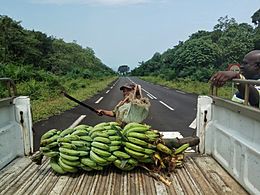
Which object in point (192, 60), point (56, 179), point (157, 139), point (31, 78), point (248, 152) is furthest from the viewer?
point (192, 60)

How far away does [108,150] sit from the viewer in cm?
340

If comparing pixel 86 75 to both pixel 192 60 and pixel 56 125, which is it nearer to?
pixel 192 60

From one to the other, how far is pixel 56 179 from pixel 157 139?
1.23 meters

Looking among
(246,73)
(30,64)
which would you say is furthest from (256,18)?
(246,73)

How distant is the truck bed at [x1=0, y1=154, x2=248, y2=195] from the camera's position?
2932mm

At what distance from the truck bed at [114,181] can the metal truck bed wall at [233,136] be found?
0.15 metres

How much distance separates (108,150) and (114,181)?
0.37 metres

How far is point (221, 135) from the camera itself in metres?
3.66

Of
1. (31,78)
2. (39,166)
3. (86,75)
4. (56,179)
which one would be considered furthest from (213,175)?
(86,75)

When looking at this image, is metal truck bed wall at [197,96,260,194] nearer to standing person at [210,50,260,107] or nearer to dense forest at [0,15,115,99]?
standing person at [210,50,260,107]

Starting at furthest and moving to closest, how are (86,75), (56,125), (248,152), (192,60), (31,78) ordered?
(86,75)
(192,60)
(31,78)
(56,125)
(248,152)

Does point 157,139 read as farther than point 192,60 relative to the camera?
No

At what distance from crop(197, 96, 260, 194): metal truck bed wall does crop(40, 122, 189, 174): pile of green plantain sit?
55 cm

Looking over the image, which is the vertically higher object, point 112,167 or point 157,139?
point 157,139
